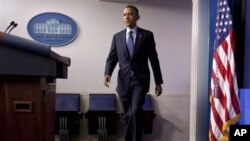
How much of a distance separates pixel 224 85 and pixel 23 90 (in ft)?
5.91

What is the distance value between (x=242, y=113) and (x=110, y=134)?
2.50m

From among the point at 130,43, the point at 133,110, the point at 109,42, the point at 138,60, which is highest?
the point at 109,42

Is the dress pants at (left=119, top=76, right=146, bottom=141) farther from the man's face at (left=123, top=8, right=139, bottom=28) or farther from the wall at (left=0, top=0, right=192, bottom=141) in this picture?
the wall at (left=0, top=0, right=192, bottom=141)

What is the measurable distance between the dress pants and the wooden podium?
0.96 meters

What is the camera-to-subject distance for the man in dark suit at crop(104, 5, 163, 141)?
2.61 metres

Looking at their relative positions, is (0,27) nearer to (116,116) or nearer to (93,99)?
(93,99)

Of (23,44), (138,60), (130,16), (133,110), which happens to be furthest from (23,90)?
(130,16)

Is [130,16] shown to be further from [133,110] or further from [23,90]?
[23,90]

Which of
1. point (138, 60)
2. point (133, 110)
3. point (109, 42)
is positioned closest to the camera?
point (133, 110)

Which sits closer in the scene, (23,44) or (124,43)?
(23,44)

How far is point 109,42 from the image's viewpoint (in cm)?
520

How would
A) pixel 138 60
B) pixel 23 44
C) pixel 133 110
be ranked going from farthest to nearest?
pixel 138 60 < pixel 133 110 < pixel 23 44

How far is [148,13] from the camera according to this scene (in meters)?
5.25

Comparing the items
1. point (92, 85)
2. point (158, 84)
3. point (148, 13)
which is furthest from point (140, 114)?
point (148, 13)
